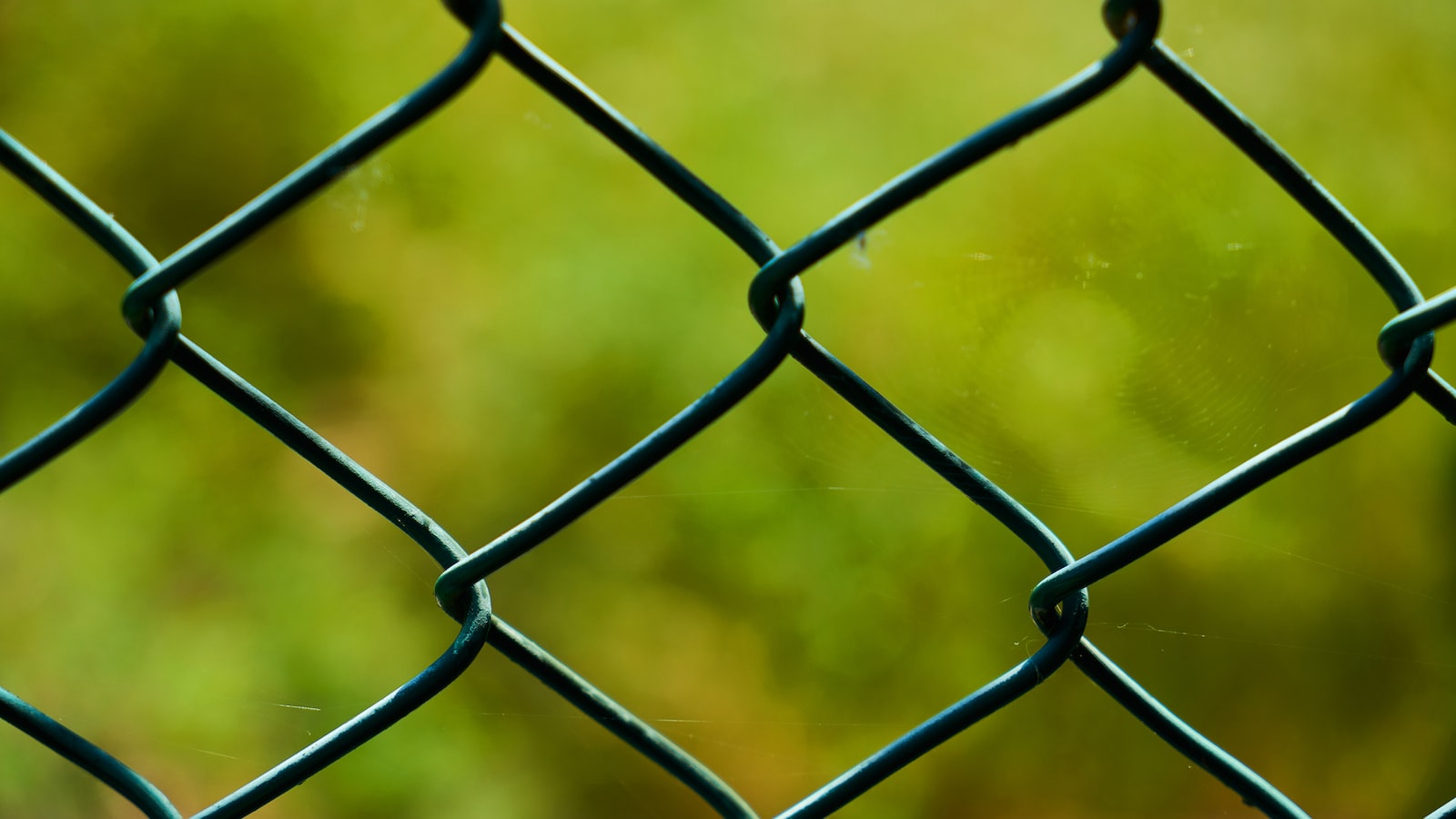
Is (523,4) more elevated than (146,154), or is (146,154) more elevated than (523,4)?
(523,4)

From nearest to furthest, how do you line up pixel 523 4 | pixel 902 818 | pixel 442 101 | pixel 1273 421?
pixel 442 101 < pixel 1273 421 < pixel 902 818 < pixel 523 4

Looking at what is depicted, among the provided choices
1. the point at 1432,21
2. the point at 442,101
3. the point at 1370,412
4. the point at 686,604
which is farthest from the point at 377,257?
the point at 1432,21

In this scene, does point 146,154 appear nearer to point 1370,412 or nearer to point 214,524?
point 214,524

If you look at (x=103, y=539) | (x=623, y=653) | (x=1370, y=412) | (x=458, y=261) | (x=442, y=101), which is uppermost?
(x=442, y=101)

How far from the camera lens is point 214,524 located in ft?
5.85

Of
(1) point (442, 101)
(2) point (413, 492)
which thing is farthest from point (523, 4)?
(1) point (442, 101)

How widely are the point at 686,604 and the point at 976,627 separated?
46 centimetres

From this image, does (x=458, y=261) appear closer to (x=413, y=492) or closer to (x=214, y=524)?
(x=413, y=492)

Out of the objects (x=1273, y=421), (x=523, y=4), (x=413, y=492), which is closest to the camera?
(x=1273, y=421)

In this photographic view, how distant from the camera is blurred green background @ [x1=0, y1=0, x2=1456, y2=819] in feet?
5.29

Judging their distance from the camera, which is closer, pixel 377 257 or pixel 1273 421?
pixel 1273 421

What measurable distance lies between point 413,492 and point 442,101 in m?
1.46

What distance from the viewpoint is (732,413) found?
75.4 inches

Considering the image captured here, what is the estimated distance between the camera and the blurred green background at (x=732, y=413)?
1.61m
